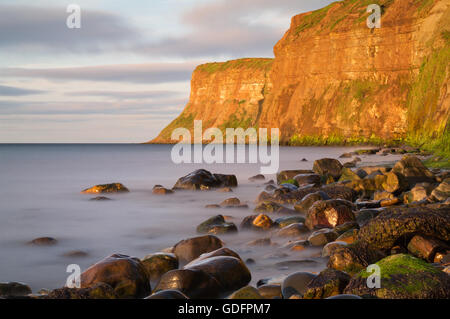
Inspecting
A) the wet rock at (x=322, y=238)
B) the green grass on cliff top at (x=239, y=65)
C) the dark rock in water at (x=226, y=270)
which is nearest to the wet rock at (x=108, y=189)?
the wet rock at (x=322, y=238)

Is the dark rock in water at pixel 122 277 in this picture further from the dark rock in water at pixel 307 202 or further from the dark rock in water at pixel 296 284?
the dark rock in water at pixel 307 202

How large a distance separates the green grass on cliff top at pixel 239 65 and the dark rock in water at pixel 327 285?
379 ft

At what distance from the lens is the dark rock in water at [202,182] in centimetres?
1508

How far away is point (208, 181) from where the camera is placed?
15273mm

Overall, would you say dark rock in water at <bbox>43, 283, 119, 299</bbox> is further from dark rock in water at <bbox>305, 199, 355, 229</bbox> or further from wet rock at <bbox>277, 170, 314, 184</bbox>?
wet rock at <bbox>277, 170, 314, 184</bbox>

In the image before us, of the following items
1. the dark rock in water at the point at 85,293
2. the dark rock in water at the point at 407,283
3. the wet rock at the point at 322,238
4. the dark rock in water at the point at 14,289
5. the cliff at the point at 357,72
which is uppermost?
the cliff at the point at 357,72

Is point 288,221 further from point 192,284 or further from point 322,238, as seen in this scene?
point 192,284

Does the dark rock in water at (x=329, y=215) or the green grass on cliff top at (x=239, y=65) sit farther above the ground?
the green grass on cliff top at (x=239, y=65)

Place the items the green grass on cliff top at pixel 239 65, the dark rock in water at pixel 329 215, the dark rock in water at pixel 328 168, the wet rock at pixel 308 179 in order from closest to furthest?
the dark rock in water at pixel 329 215, the wet rock at pixel 308 179, the dark rock in water at pixel 328 168, the green grass on cliff top at pixel 239 65

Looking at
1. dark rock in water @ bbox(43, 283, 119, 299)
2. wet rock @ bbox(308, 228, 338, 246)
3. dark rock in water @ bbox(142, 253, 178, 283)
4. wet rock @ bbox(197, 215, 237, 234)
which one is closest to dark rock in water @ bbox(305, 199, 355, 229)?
wet rock @ bbox(308, 228, 338, 246)

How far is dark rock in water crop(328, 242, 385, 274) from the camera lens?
4843 mm

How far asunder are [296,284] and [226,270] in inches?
35.0

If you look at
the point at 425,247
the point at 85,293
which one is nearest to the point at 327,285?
the point at 425,247

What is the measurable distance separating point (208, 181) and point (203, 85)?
127130 millimetres
